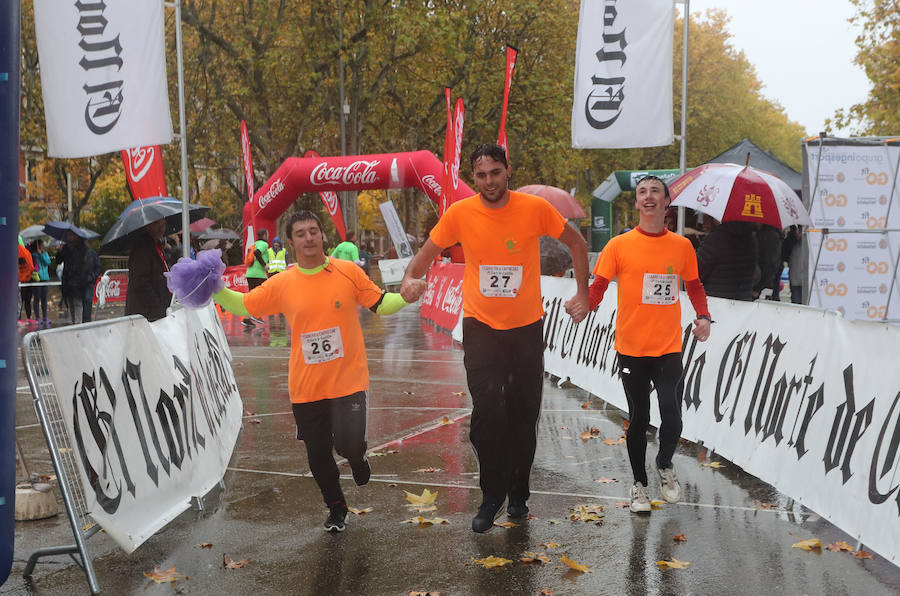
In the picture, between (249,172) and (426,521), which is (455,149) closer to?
(249,172)

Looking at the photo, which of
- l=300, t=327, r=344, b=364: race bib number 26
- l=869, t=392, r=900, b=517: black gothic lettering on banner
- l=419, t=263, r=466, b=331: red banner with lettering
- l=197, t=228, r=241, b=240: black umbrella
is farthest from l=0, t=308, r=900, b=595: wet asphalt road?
l=197, t=228, r=241, b=240: black umbrella

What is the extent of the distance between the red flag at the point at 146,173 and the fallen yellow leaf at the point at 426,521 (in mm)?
8156

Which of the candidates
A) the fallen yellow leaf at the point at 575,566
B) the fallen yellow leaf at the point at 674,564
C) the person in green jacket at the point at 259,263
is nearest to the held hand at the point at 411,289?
the fallen yellow leaf at the point at 575,566

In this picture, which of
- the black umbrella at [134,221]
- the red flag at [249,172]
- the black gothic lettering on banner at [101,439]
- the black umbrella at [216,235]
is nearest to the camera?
the black gothic lettering on banner at [101,439]

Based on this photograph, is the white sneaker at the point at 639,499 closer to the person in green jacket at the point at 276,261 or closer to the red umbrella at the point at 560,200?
the person in green jacket at the point at 276,261

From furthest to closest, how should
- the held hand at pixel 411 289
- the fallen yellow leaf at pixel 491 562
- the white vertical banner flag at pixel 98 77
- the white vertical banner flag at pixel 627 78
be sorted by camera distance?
the white vertical banner flag at pixel 627 78
the white vertical banner flag at pixel 98 77
the held hand at pixel 411 289
the fallen yellow leaf at pixel 491 562

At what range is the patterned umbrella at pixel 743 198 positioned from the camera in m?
8.20

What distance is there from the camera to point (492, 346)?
559cm

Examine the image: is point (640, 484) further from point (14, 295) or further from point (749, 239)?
point (14, 295)

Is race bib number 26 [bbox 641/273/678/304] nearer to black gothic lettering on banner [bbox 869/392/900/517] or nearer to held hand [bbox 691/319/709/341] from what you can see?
held hand [bbox 691/319/709/341]

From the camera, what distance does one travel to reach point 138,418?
5.48 meters

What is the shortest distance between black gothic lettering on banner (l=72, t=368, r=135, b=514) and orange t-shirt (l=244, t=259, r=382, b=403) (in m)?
0.98

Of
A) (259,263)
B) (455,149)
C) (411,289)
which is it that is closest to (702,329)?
(411,289)

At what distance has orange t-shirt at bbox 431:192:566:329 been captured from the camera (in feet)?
18.3
